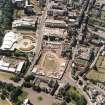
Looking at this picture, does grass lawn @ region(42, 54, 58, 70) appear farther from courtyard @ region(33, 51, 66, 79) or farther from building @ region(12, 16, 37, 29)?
building @ region(12, 16, 37, 29)

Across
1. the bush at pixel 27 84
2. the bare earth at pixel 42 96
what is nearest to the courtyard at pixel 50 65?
the bush at pixel 27 84

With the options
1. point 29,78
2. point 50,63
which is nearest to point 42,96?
point 29,78

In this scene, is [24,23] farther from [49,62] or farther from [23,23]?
[49,62]

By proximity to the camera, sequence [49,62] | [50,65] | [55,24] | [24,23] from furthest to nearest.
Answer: [55,24] < [24,23] < [49,62] < [50,65]

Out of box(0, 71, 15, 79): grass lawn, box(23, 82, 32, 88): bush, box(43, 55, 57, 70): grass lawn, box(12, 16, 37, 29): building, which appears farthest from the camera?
box(12, 16, 37, 29): building

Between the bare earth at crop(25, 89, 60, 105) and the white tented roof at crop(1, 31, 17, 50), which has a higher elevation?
the white tented roof at crop(1, 31, 17, 50)

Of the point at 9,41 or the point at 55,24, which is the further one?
the point at 55,24

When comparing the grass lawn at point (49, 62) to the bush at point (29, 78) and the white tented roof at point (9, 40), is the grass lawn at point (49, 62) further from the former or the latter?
the white tented roof at point (9, 40)

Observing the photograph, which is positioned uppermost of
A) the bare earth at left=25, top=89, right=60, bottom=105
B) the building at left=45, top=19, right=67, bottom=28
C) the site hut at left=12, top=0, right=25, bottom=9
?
the site hut at left=12, top=0, right=25, bottom=9

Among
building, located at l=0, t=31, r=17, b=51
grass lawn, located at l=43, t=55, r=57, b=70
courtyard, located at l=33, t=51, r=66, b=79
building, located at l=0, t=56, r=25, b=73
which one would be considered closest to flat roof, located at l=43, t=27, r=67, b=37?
courtyard, located at l=33, t=51, r=66, b=79
